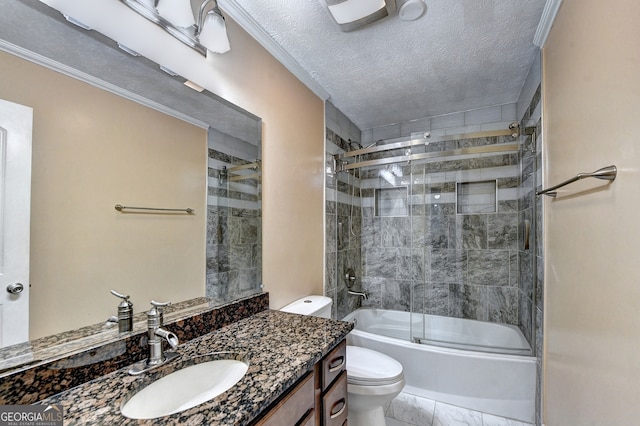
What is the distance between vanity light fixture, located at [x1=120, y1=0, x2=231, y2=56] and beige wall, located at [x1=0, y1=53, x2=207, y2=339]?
0.37m

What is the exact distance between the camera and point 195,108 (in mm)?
1250

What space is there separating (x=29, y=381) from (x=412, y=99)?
275 cm

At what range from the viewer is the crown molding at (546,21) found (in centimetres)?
135

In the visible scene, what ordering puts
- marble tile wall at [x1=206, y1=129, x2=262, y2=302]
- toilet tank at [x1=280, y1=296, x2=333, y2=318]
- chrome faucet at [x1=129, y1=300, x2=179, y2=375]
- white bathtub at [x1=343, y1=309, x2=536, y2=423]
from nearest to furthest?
chrome faucet at [x1=129, y1=300, x2=179, y2=375]
marble tile wall at [x1=206, y1=129, x2=262, y2=302]
toilet tank at [x1=280, y1=296, x2=333, y2=318]
white bathtub at [x1=343, y1=309, x2=536, y2=423]

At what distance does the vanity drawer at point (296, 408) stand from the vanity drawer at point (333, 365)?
9cm

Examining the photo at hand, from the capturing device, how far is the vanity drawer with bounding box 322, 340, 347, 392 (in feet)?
3.52

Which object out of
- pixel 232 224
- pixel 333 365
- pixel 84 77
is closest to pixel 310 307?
pixel 333 365

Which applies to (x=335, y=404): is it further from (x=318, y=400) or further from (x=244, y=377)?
(x=244, y=377)

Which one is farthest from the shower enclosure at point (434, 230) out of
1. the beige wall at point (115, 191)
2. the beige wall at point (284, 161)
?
the beige wall at point (115, 191)

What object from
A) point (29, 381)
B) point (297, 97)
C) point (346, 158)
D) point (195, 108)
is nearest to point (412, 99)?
point (346, 158)

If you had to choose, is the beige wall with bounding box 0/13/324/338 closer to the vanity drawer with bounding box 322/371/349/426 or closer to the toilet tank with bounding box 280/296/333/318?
the toilet tank with bounding box 280/296/333/318

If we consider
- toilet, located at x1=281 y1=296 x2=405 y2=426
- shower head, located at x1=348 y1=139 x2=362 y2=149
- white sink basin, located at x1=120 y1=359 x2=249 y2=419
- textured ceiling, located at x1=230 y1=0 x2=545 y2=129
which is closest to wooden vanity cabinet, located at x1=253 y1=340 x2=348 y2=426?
white sink basin, located at x1=120 y1=359 x2=249 y2=419

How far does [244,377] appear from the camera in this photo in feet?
2.72

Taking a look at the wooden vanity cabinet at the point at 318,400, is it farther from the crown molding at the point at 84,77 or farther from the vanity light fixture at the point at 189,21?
the vanity light fixture at the point at 189,21
